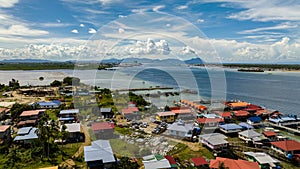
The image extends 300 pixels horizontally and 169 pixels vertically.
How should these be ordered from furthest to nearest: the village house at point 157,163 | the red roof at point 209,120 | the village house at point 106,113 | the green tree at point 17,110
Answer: the village house at point 106,113
the green tree at point 17,110
the red roof at point 209,120
the village house at point 157,163

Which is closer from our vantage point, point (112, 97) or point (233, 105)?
point (233, 105)

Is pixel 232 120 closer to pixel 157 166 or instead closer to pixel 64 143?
pixel 157 166

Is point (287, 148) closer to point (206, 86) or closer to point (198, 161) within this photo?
point (198, 161)

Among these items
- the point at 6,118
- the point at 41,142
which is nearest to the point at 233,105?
the point at 41,142

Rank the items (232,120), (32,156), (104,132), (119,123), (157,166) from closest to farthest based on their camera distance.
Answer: (157,166)
(32,156)
(104,132)
(119,123)
(232,120)

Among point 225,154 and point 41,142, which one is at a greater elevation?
point 41,142

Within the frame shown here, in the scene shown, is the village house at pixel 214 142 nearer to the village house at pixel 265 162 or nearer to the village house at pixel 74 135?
the village house at pixel 265 162

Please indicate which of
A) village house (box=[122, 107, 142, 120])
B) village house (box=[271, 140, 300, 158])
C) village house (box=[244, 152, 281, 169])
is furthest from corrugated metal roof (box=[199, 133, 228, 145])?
village house (box=[122, 107, 142, 120])

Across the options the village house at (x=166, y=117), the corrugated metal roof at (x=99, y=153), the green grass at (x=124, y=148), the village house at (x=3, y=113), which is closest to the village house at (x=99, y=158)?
the corrugated metal roof at (x=99, y=153)

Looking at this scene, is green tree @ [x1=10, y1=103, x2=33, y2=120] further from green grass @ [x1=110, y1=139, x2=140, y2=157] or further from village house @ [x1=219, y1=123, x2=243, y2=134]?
village house @ [x1=219, y1=123, x2=243, y2=134]
